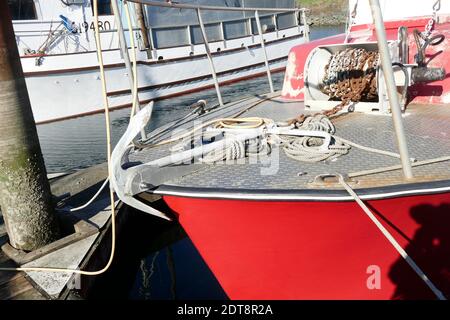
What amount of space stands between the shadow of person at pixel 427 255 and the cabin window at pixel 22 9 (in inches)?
539

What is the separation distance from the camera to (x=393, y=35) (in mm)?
5445

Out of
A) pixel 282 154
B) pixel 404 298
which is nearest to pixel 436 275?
pixel 404 298

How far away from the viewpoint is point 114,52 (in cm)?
1423

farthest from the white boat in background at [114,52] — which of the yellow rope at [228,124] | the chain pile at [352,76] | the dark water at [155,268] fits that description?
the chain pile at [352,76]

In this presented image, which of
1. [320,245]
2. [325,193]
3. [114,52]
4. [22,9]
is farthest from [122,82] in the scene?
[325,193]

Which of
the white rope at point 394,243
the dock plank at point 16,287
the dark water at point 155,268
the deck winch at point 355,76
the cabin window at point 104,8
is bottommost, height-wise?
the dark water at point 155,268

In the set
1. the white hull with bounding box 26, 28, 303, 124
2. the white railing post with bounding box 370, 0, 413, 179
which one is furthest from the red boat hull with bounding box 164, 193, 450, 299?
the white hull with bounding box 26, 28, 303, 124

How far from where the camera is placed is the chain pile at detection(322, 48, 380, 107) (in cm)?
473

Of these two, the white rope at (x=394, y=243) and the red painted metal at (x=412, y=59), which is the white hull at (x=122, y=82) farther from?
the white rope at (x=394, y=243)

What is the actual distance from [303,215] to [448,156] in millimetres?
1256

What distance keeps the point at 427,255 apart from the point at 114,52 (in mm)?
12752

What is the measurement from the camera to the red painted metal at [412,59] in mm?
4746

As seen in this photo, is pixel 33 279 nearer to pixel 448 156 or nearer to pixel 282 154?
pixel 282 154

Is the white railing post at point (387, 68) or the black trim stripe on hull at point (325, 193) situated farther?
the black trim stripe on hull at point (325, 193)
